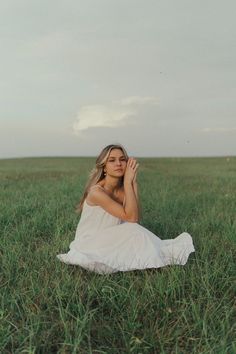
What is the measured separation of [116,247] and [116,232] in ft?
0.66

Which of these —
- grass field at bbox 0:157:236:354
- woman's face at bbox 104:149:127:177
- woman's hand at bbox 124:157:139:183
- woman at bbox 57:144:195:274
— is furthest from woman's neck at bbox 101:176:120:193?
grass field at bbox 0:157:236:354

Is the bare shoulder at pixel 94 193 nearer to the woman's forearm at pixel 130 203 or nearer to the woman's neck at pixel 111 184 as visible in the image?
the woman's neck at pixel 111 184

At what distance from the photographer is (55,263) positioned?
16.2 ft

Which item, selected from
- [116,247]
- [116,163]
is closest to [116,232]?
[116,247]

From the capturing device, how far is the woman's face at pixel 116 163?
5.15 m

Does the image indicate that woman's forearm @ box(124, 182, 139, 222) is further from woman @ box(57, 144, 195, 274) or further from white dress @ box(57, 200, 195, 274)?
white dress @ box(57, 200, 195, 274)

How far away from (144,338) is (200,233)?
2.95m

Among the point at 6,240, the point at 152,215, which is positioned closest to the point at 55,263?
the point at 6,240

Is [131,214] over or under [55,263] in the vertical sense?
over

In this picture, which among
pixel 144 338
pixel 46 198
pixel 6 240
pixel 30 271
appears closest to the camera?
pixel 144 338

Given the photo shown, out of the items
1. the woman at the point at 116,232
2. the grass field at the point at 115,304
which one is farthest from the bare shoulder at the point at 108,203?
the grass field at the point at 115,304

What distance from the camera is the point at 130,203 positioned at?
5.00 m

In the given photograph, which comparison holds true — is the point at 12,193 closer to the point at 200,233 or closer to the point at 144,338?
the point at 200,233

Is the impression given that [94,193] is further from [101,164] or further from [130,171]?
[130,171]
